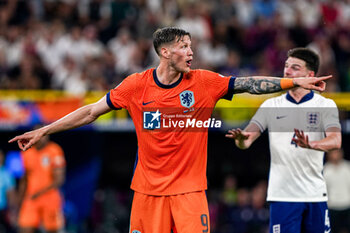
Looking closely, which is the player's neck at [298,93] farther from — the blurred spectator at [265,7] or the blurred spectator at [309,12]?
the blurred spectator at [265,7]

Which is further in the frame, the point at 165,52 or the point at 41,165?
the point at 41,165

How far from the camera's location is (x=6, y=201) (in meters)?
14.0

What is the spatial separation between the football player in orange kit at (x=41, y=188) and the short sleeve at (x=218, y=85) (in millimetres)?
6221

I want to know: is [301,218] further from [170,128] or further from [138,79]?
[138,79]

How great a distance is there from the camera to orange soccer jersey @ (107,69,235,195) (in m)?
6.50

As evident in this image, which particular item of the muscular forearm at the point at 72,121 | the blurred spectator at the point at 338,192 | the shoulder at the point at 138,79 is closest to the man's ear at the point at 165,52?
the shoulder at the point at 138,79

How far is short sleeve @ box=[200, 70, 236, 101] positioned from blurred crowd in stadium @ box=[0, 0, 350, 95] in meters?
8.02

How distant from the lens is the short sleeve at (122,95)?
668 centimetres

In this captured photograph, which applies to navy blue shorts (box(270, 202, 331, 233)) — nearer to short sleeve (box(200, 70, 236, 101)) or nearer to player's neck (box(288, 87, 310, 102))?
player's neck (box(288, 87, 310, 102))

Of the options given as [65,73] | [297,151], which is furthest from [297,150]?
[65,73]

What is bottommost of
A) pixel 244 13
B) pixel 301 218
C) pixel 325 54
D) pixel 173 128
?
pixel 301 218

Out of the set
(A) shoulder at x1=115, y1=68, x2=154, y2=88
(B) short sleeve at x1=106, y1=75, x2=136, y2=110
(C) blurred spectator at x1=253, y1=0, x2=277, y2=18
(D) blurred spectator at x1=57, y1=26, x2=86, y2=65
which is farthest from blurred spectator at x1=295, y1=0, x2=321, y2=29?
(B) short sleeve at x1=106, y1=75, x2=136, y2=110

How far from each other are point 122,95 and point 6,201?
8.16 metres

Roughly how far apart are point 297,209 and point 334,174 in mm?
5963
